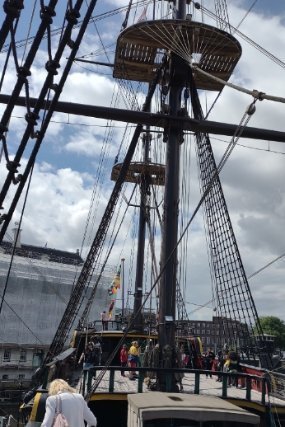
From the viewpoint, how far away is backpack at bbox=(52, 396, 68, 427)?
4461 millimetres

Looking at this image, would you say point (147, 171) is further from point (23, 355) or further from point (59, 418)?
point (59, 418)

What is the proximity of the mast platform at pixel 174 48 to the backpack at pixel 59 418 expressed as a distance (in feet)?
29.2

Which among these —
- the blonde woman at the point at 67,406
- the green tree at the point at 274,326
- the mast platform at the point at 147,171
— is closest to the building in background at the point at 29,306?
the mast platform at the point at 147,171

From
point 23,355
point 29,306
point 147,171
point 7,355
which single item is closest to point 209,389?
point 147,171

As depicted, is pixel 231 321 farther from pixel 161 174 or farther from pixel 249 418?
pixel 161 174

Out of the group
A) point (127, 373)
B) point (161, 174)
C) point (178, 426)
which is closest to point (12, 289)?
point (161, 174)

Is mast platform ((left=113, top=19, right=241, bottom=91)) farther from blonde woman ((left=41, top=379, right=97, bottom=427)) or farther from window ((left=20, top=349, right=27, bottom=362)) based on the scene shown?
window ((left=20, top=349, right=27, bottom=362))

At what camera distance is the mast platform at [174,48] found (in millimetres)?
13336

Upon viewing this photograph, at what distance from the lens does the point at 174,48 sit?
43.3 feet

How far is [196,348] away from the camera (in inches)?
651

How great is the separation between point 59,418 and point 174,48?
1058 centimetres

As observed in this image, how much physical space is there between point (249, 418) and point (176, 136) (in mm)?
7883

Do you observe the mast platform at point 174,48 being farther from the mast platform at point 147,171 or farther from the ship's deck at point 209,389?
the mast platform at point 147,171

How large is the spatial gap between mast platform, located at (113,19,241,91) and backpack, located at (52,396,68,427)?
8.89 m
